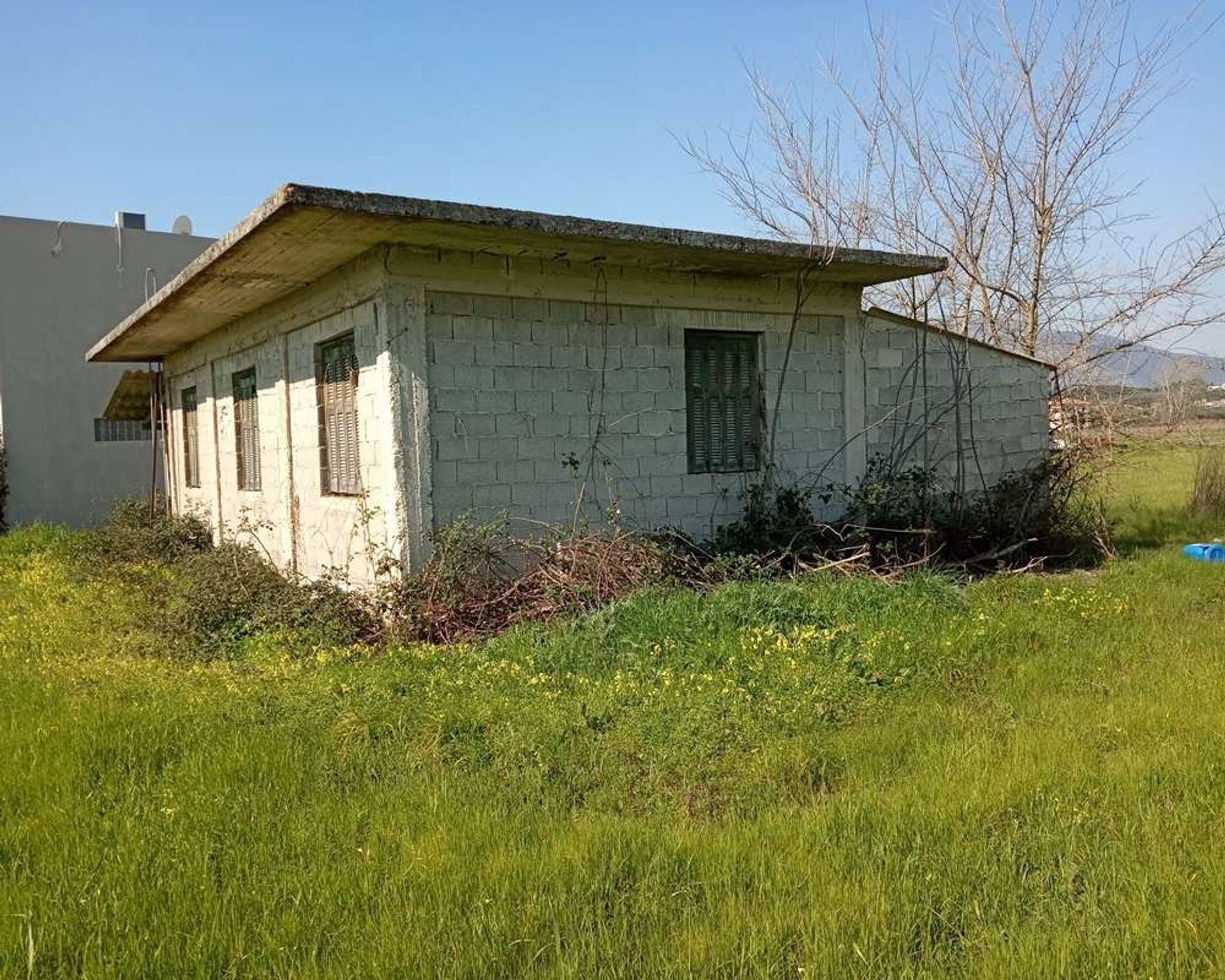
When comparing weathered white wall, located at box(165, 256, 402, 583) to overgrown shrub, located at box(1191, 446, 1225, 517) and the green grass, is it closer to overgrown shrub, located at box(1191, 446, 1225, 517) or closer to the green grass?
the green grass

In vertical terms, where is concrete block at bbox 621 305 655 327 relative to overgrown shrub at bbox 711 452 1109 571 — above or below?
above

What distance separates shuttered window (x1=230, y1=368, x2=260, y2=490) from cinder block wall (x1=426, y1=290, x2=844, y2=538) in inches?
161

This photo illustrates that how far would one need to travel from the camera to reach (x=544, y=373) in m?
8.30

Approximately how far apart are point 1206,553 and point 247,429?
1046 centimetres

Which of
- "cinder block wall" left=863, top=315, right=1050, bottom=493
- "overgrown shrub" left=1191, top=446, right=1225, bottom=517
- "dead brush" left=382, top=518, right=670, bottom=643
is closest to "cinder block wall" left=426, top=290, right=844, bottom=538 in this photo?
"dead brush" left=382, top=518, right=670, bottom=643

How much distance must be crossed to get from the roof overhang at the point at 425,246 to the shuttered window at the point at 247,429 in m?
→ 1.11

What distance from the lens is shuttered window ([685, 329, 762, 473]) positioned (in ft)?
30.3

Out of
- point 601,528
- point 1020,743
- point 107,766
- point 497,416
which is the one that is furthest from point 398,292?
point 1020,743

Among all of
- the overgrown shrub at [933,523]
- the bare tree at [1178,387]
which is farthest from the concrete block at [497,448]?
the bare tree at [1178,387]

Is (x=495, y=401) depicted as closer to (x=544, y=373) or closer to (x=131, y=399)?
(x=544, y=373)

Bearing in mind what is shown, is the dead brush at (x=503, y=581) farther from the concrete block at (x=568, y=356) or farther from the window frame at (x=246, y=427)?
the window frame at (x=246, y=427)

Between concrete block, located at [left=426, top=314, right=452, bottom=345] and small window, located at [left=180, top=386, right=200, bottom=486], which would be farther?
small window, located at [left=180, top=386, right=200, bottom=486]

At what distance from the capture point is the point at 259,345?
1060cm

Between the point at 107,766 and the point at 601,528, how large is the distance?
4792 millimetres
